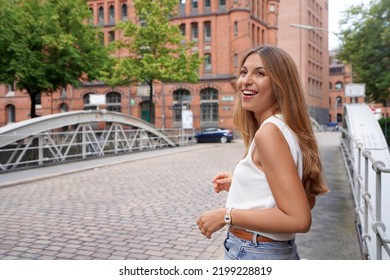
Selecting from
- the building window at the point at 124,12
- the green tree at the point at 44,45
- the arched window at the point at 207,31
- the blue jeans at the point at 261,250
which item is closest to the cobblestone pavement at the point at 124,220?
the blue jeans at the point at 261,250

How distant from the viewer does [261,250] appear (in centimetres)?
150

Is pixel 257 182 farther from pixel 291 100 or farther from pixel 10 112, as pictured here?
pixel 10 112

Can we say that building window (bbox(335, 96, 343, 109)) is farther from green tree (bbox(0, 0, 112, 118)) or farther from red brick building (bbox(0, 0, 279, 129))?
red brick building (bbox(0, 0, 279, 129))

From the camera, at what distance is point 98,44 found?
23.2 meters

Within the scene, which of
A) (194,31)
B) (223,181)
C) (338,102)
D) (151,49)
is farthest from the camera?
(194,31)

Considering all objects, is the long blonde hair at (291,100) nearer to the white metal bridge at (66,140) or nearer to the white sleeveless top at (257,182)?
the white sleeveless top at (257,182)

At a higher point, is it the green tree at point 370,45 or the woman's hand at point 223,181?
the green tree at point 370,45

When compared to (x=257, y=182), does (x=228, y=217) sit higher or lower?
lower

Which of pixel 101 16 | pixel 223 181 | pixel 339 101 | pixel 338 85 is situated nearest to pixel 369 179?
pixel 223 181

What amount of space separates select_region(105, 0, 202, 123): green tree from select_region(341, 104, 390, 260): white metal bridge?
14.6 meters

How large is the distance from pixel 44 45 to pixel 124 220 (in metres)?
17.4

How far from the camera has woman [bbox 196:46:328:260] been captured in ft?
4.37

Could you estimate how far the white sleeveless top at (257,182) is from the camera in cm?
→ 139

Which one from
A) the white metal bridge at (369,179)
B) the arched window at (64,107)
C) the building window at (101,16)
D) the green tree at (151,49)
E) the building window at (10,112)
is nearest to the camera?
the white metal bridge at (369,179)
